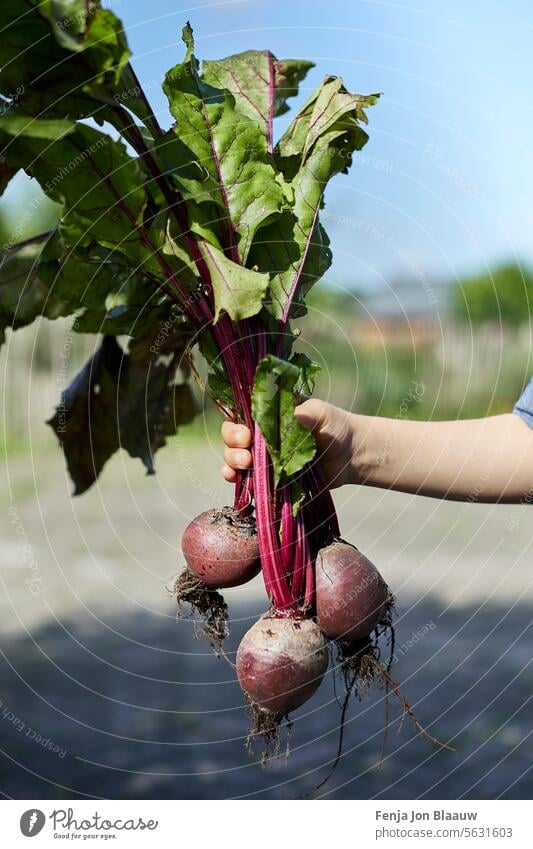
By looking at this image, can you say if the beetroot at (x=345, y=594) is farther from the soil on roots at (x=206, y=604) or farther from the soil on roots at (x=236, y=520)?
the soil on roots at (x=206, y=604)

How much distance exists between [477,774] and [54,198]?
12.9ft

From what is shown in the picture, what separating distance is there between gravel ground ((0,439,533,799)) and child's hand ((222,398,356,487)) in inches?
25.6

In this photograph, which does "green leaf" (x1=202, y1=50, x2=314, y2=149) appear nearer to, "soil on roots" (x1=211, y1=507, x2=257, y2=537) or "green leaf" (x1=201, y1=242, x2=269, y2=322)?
"green leaf" (x1=201, y1=242, x2=269, y2=322)

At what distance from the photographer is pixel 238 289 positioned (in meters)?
1.72

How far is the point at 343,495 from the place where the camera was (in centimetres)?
1099

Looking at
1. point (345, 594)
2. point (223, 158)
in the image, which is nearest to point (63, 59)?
point (223, 158)

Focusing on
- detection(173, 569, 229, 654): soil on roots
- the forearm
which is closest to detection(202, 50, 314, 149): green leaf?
the forearm

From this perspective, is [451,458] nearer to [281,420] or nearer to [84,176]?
[281,420]

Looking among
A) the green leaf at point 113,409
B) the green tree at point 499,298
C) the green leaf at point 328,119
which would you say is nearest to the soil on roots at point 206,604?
the green leaf at point 113,409

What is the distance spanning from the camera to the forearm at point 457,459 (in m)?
2.26

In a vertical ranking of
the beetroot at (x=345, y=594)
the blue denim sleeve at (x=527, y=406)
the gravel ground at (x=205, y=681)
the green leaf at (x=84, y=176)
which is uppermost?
the green leaf at (x=84, y=176)

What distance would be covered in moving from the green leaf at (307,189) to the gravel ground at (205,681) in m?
1.00

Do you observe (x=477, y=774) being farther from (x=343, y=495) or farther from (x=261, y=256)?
(x=343, y=495)
